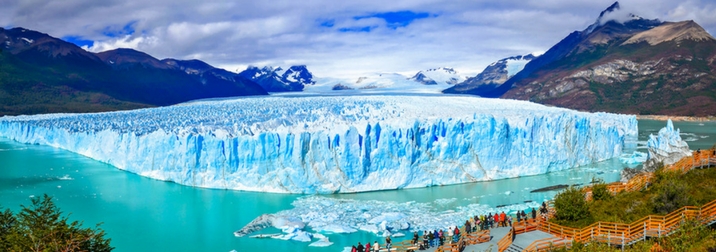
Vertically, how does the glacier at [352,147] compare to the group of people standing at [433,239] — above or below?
above

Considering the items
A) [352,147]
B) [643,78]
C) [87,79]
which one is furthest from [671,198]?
[87,79]

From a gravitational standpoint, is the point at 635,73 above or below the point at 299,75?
below

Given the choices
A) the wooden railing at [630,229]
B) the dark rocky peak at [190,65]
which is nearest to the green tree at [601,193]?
the wooden railing at [630,229]

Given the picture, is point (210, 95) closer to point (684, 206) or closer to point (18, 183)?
point (18, 183)

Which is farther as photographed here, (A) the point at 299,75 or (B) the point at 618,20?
(A) the point at 299,75

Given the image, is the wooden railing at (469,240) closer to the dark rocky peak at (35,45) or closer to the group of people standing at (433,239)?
the group of people standing at (433,239)

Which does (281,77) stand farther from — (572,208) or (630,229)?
(630,229)
